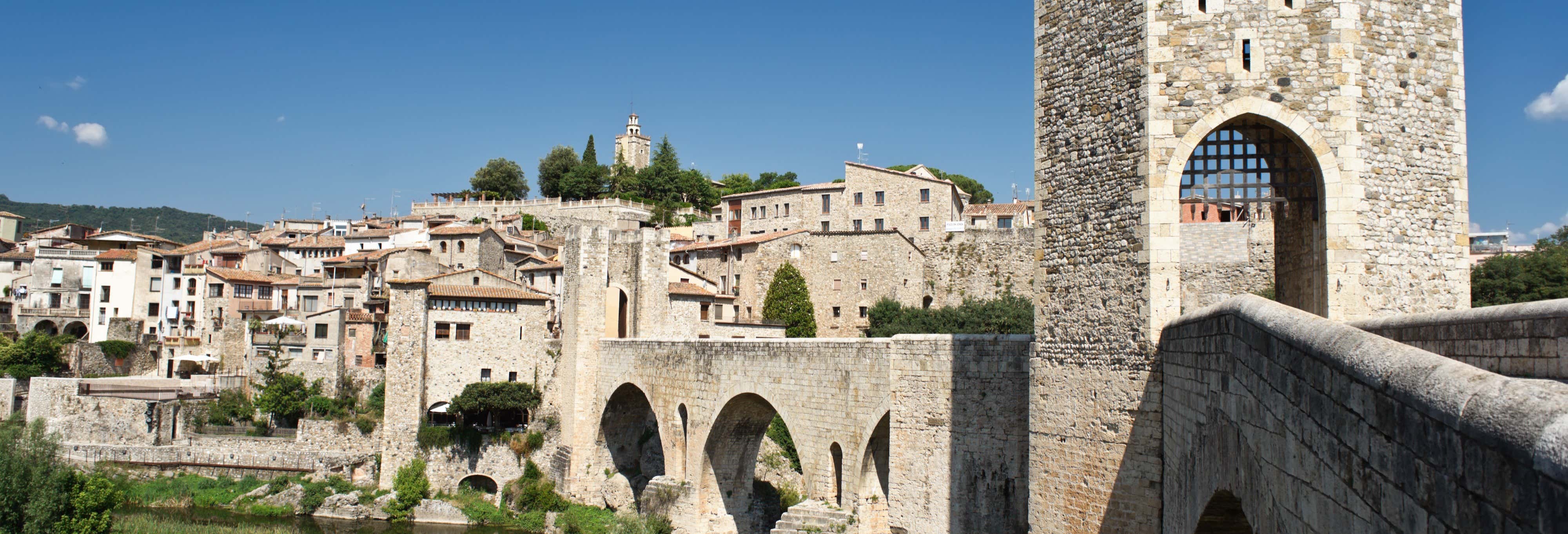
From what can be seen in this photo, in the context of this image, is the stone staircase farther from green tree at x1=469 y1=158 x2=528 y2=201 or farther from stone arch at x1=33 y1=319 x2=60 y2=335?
green tree at x1=469 y1=158 x2=528 y2=201

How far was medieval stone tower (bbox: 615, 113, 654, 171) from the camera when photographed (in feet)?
393

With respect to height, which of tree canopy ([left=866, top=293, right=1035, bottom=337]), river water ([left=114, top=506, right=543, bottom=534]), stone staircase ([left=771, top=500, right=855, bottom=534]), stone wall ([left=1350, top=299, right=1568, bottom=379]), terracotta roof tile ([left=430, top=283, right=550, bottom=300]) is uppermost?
terracotta roof tile ([left=430, top=283, right=550, bottom=300])

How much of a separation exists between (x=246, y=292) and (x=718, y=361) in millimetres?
38564

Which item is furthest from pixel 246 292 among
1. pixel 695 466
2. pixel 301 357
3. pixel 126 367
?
pixel 695 466

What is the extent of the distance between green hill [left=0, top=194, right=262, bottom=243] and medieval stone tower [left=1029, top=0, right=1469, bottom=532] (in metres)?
146

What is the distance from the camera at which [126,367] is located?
52500 millimetres

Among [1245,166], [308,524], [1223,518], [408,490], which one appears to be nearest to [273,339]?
[308,524]

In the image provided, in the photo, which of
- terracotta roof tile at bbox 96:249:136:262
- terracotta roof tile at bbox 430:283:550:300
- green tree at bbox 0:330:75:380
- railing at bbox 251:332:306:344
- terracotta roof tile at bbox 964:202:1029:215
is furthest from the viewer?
terracotta roof tile at bbox 96:249:136:262

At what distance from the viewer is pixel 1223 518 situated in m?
7.82

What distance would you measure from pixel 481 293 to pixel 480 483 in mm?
6920

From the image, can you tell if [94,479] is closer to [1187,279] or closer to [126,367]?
[126,367]

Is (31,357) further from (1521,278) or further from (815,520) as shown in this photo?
(1521,278)

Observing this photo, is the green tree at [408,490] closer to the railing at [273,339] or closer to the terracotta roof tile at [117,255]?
the railing at [273,339]

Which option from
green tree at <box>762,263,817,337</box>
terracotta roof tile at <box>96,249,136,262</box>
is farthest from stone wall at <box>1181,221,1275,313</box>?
terracotta roof tile at <box>96,249,136,262</box>
